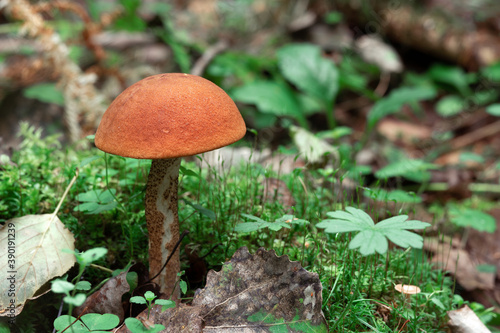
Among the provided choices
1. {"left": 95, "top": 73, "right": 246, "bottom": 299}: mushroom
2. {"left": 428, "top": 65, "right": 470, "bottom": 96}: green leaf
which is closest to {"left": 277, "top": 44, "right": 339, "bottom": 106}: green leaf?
{"left": 428, "top": 65, "right": 470, "bottom": 96}: green leaf

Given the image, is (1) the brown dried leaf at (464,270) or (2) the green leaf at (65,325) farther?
(1) the brown dried leaf at (464,270)

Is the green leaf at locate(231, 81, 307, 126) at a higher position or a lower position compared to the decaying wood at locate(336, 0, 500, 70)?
lower

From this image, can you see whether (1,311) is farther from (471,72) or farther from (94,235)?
(471,72)

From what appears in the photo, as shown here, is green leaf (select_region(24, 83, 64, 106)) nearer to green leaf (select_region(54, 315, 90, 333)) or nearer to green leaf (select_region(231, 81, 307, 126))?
green leaf (select_region(231, 81, 307, 126))

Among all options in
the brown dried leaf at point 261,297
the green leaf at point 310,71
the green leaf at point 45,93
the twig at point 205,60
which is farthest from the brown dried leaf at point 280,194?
the green leaf at point 45,93

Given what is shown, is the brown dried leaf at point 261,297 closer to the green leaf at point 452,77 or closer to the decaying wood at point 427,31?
the green leaf at point 452,77

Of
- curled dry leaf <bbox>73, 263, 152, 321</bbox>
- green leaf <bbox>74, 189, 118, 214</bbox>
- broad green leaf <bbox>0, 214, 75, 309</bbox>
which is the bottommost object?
curled dry leaf <bbox>73, 263, 152, 321</bbox>

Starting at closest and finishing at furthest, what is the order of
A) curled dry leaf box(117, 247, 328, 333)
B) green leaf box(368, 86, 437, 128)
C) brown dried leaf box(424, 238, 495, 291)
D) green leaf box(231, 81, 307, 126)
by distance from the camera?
1. curled dry leaf box(117, 247, 328, 333)
2. brown dried leaf box(424, 238, 495, 291)
3. green leaf box(368, 86, 437, 128)
4. green leaf box(231, 81, 307, 126)
